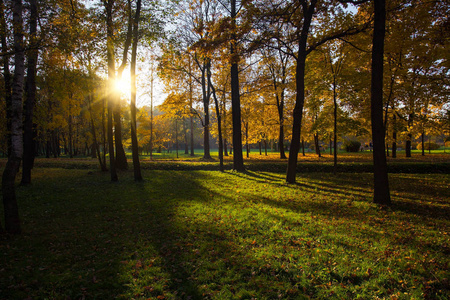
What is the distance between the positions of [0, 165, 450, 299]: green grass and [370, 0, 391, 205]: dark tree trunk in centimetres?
66

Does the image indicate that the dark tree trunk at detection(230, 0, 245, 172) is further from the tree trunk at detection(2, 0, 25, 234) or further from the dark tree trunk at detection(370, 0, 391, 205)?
the tree trunk at detection(2, 0, 25, 234)

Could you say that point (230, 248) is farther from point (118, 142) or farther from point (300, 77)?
point (118, 142)

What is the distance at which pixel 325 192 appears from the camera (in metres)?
9.57

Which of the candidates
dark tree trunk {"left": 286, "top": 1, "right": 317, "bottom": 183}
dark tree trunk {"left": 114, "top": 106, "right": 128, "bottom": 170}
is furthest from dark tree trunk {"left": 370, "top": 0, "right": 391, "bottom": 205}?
dark tree trunk {"left": 114, "top": 106, "right": 128, "bottom": 170}

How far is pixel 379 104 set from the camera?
23.8ft

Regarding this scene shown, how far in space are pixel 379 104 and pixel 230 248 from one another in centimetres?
654

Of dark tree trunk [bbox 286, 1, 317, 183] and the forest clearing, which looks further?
dark tree trunk [bbox 286, 1, 317, 183]

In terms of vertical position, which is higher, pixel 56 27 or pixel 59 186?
pixel 56 27

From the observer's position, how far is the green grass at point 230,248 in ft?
11.3

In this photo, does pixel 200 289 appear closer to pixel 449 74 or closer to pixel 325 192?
pixel 325 192

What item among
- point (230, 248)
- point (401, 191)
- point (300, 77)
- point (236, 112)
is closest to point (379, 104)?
point (300, 77)

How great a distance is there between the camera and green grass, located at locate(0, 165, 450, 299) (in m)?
3.46

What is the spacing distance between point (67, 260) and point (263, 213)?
4.90 metres

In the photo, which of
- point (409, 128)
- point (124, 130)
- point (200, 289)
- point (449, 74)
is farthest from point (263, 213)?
point (124, 130)
